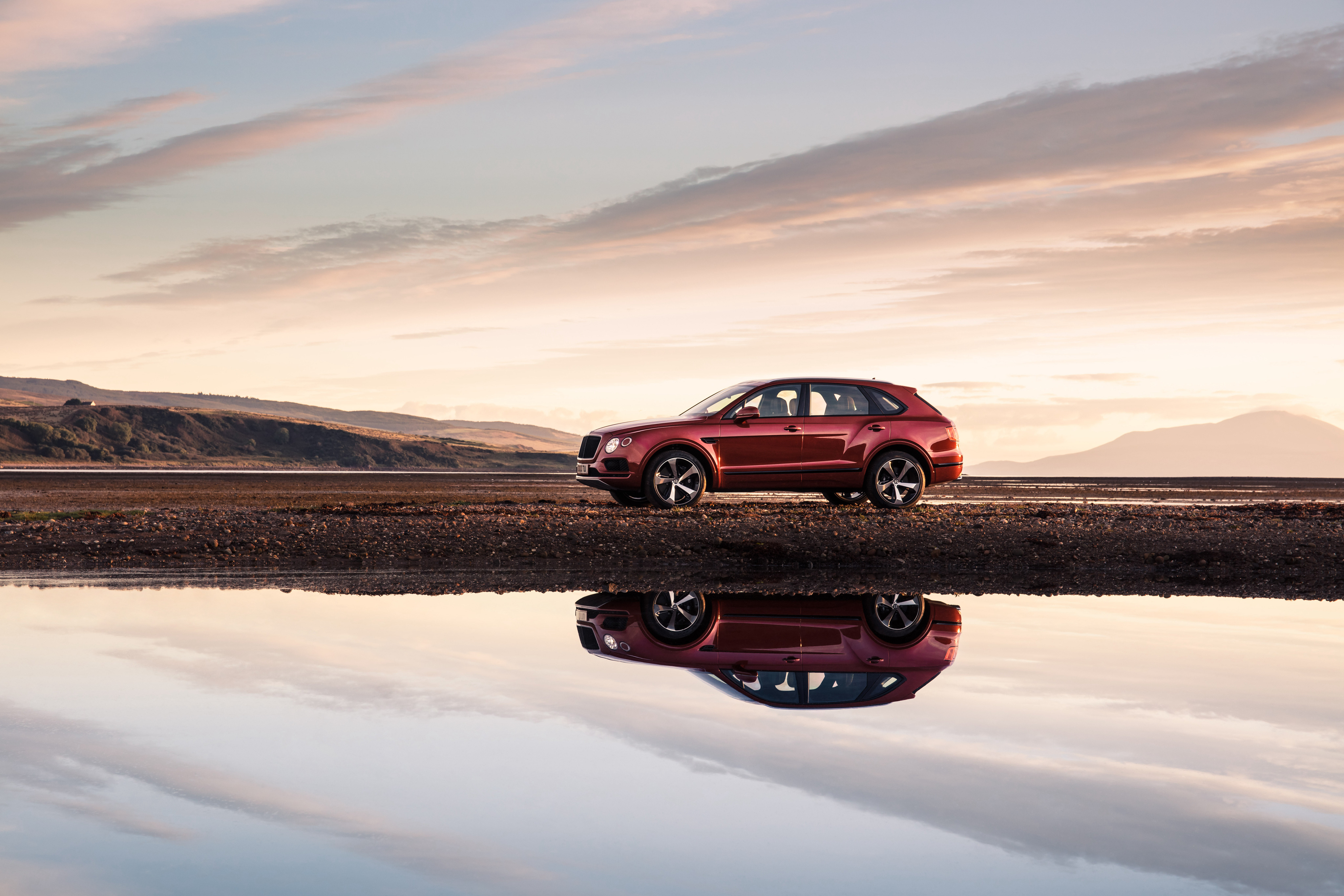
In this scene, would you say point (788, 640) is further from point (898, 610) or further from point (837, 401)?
point (837, 401)

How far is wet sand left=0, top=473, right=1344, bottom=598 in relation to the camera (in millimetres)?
10266

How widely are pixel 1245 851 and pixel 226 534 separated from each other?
12.0 meters

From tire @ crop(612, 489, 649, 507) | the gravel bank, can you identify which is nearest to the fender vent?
the gravel bank

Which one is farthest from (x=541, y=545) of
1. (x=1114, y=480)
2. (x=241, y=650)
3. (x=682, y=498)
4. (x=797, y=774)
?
(x=1114, y=480)

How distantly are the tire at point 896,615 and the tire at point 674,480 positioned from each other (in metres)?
5.96

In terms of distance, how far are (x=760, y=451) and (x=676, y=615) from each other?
7.11m

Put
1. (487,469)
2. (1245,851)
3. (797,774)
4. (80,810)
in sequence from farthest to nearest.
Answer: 1. (487,469)
2. (797,774)
3. (80,810)
4. (1245,851)

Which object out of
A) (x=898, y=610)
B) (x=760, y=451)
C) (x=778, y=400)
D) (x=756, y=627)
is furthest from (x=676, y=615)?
(x=778, y=400)

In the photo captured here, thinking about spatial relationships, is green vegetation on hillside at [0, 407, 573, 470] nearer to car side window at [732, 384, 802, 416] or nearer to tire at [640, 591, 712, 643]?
car side window at [732, 384, 802, 416]

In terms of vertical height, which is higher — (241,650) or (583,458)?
(583,458)

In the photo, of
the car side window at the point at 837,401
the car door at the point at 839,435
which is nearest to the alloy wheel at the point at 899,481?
the car door at the point at 839,435

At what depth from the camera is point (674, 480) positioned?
1464cm

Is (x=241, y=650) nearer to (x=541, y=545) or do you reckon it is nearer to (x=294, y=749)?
(x=294, y=749)

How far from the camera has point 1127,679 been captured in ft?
18.3
